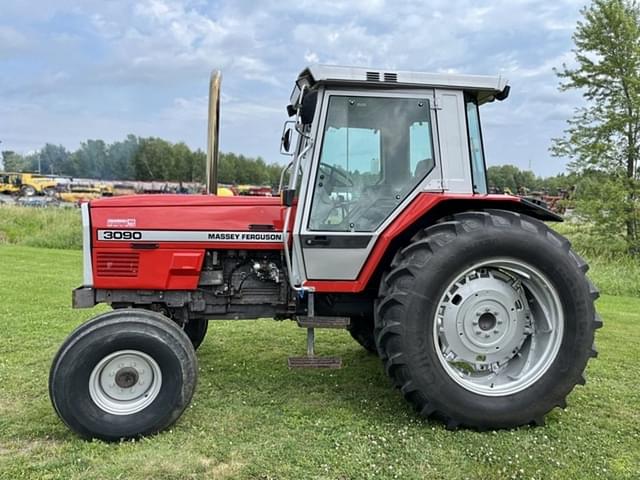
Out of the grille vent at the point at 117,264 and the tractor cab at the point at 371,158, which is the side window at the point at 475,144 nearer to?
the tractor cab at the point at 371,158

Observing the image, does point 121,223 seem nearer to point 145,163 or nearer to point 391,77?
point 391,77

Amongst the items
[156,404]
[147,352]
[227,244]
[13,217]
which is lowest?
[156,404]

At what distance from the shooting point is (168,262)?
3.83m

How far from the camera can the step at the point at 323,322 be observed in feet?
12.4

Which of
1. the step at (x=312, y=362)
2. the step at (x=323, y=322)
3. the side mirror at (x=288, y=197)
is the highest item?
the side mirror at (x=288, y=197)

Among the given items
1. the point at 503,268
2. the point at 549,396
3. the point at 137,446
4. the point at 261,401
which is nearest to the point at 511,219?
the point at 503,268

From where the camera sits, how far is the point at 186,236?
12.5ft

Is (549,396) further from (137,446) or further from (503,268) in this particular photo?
(137,446)

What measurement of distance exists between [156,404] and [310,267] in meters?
1.31

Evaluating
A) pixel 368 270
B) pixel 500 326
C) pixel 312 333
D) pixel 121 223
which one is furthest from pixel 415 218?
pixel 121 223

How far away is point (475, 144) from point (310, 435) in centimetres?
225

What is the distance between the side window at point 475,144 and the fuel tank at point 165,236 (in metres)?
1.38

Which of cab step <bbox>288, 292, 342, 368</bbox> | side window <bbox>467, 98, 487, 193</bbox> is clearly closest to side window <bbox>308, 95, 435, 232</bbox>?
side window <bbox>467, 98, 487, 193</bbox>

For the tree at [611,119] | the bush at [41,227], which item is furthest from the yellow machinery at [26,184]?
the tree at [611,119]
